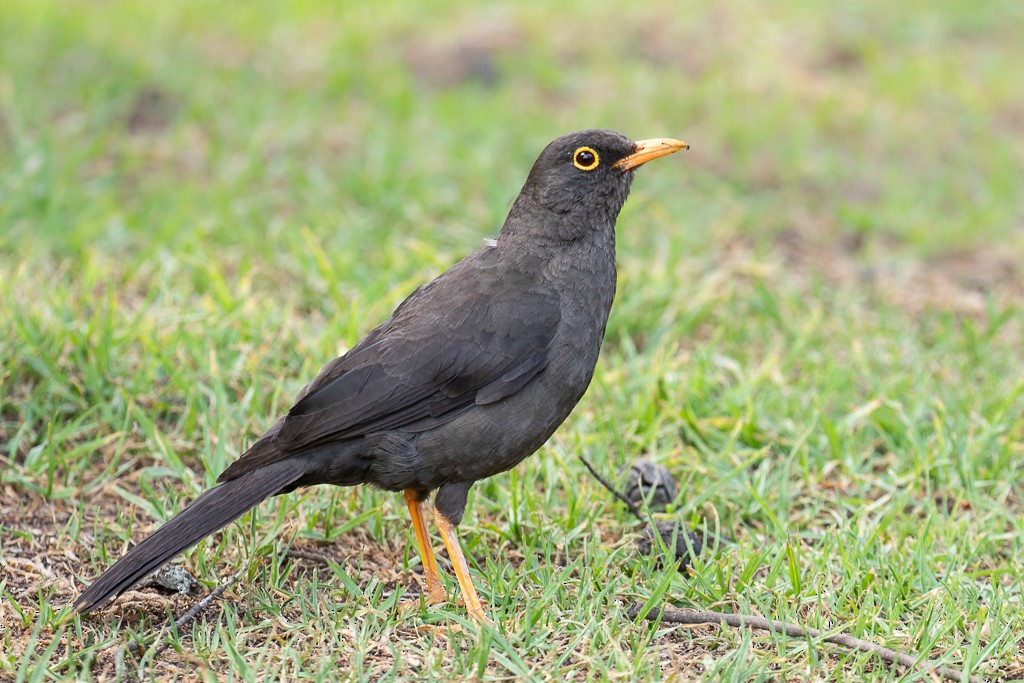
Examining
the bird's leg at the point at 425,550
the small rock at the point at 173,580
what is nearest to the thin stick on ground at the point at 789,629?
the bird's leg at the point at 425,550

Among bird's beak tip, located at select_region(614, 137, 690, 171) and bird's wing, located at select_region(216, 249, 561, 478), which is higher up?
bird's beak tip, located at select_region(614, 137, 690, 171)

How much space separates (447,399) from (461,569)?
57cm

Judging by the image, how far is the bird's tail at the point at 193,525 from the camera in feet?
11.8

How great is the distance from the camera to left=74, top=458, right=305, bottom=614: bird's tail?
11.8 ft

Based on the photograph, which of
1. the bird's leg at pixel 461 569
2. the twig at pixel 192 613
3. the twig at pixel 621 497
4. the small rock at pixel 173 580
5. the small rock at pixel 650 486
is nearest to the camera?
the twig at pixel 192 613

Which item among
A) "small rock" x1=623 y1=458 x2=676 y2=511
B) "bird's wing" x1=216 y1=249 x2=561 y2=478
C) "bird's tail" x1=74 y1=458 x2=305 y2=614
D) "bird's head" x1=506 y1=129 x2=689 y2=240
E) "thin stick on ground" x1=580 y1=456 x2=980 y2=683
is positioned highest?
"bird's head" x1=506 y1=129 x2=689 y2=240

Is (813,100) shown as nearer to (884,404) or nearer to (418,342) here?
(884,404)

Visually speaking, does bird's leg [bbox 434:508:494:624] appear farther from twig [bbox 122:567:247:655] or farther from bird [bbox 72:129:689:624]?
twig [bbox 122:567:247:655]

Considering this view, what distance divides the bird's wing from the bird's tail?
6 cm

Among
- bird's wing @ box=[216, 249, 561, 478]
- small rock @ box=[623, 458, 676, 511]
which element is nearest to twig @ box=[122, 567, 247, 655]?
bird's wing @ box=[216, 249, 561, 478]

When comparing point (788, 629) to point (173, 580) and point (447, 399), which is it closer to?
point (447, 399)

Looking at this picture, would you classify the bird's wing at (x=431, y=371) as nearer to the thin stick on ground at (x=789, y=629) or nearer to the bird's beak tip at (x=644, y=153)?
the bird's beak tip at (x=644, y=153)

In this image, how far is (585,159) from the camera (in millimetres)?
4414

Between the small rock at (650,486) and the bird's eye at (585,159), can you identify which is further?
the small rock at (650,486)
